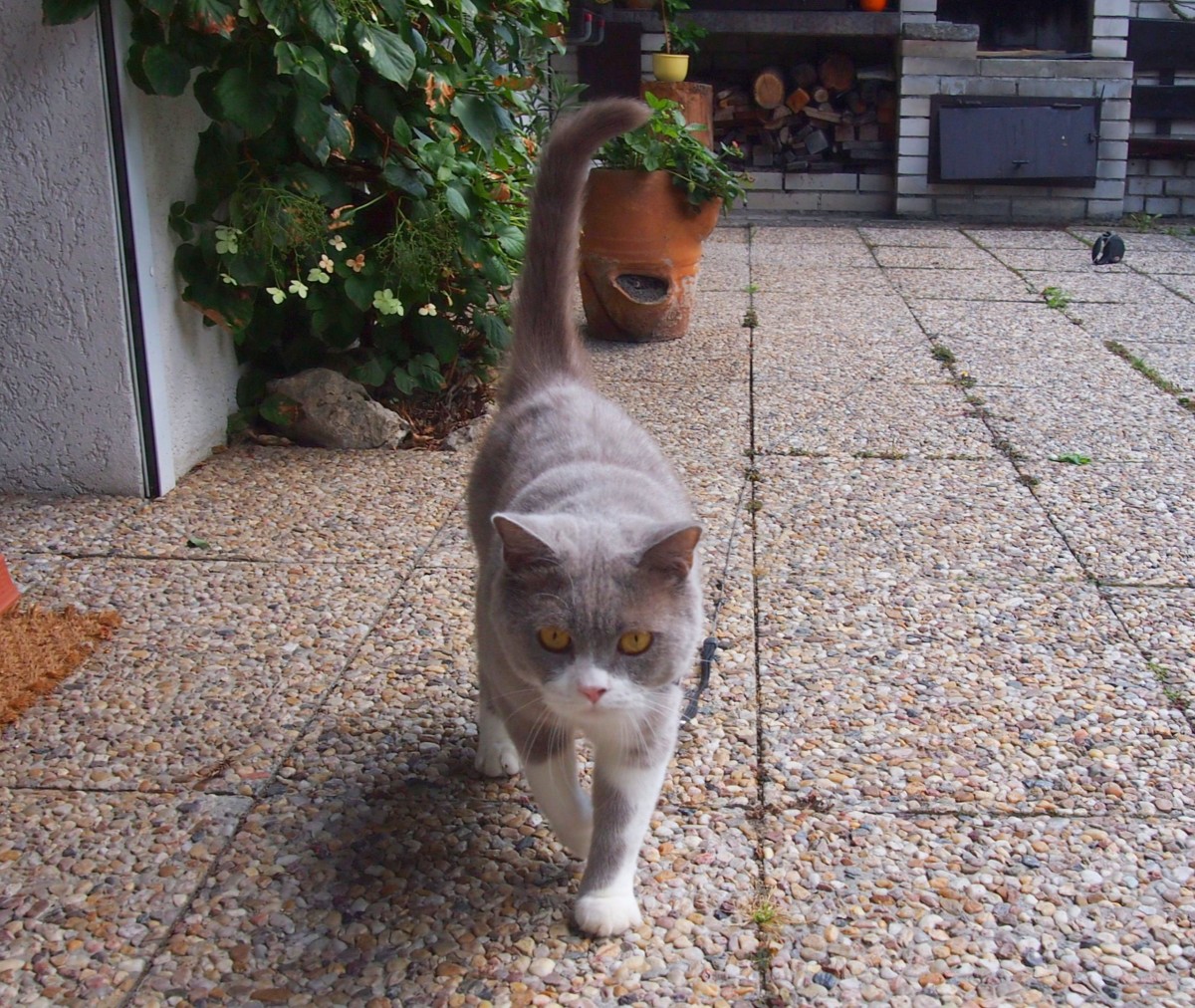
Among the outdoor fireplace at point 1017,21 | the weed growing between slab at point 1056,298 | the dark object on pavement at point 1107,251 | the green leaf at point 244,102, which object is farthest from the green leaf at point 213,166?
the outdoor fireplace at point 1017,21

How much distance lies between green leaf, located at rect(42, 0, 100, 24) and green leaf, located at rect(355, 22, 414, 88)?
65 centimetres

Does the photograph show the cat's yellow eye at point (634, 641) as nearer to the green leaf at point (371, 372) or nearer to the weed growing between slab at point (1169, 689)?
the weed growing between slab at point (1169, 689)

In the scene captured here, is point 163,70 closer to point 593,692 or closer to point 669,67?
point 593,692

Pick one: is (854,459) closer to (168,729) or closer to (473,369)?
(473,369)

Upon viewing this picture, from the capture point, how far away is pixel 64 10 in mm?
2885

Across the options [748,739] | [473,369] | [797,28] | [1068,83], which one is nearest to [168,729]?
[748,739]

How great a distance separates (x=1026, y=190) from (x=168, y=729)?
799cm

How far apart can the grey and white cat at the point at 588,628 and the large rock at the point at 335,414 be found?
5.23ft

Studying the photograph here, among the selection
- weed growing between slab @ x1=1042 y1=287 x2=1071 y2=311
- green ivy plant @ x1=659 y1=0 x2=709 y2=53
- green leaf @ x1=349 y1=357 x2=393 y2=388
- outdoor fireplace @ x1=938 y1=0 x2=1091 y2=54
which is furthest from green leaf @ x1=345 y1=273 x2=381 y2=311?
outdoor fireplace @ x1=938 y1=0 x2=1091 y2=54

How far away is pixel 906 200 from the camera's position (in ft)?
28.5

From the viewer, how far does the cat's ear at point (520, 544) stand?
1.61 m

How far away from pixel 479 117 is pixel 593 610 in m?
2.40

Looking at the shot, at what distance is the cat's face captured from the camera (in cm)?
162

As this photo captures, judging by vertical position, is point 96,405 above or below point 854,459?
above
